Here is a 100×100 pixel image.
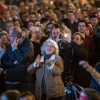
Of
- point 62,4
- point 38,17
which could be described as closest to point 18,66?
point 38,17

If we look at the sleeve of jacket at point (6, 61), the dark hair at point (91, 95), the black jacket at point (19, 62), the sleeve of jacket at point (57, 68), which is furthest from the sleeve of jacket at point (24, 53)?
the dark hair at point (91, 95)

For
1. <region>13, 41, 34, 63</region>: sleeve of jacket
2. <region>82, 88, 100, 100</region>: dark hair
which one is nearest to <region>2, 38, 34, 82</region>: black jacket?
<region>13, 41, 34, 63</region>: sleeve of jacket

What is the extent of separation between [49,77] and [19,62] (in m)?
0.66

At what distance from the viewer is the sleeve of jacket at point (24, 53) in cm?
818

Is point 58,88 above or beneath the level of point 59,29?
beneath

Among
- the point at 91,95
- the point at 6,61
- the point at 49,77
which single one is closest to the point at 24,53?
the point at 6,61

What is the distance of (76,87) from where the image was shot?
856 centimetres

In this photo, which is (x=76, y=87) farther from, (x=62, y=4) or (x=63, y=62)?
(x=62, y=4)

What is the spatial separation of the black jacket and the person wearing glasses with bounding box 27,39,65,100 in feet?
1.09

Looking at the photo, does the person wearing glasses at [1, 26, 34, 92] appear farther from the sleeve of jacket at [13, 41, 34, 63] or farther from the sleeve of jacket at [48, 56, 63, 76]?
the sleeve of jacket at [48, 56, 63, 76]

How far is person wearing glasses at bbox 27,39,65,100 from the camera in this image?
803 centimetres

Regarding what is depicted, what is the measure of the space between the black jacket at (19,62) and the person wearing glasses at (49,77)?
331 mm

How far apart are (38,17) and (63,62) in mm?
5033

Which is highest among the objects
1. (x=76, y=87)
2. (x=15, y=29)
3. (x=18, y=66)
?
(x=15, y=29)
